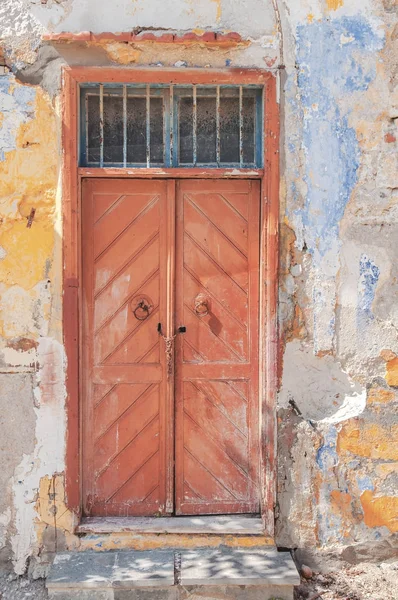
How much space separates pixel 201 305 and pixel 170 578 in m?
1.63

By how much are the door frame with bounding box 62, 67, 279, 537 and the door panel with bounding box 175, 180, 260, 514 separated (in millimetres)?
135

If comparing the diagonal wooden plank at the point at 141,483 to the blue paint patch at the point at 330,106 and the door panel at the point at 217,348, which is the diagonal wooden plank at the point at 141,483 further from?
the blue paint patch at the point at 330,106

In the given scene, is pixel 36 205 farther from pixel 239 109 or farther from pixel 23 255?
pixel 239 109

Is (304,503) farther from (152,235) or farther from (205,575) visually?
(152,235)

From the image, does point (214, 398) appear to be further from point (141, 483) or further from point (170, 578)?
point (170, 578)

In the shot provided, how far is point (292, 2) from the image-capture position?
393 centimetres

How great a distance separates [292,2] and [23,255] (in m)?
2.29

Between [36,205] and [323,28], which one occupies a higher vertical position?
[323,28]

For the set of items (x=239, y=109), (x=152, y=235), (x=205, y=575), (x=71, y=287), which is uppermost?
(x=239, y=109)

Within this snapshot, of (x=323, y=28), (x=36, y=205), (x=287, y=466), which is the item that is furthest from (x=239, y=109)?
(x=287, y=466)

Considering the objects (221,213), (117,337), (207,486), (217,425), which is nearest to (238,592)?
(207,486)

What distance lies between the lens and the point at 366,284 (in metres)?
4.00

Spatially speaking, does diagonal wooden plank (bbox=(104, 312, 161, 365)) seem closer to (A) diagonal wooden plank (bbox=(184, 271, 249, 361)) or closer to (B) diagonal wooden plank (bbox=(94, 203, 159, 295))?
(A) diagonal wooden plank (bbox=(184, 271, 249, 361))

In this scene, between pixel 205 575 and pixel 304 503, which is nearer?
pixel 205 575
